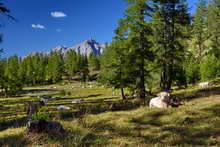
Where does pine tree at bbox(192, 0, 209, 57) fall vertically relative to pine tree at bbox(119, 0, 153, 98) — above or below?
above

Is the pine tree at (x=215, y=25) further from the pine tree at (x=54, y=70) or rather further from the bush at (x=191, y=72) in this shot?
the pine tree at (x=54, y=70)

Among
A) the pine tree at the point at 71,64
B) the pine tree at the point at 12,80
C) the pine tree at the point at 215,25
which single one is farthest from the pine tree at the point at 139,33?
the pine tree at the point at 71,64

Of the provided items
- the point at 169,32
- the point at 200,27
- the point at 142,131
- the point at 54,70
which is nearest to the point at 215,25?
the point at 200,27

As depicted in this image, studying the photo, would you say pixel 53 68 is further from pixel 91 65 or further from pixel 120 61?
pixel 120 61

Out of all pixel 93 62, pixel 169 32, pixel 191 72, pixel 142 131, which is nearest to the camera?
pixel 142 131

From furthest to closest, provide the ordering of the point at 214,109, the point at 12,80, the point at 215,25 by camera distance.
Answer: the point at 215,25 → the point at 12,80 → the point at 214,109

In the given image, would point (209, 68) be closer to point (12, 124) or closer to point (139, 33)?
point (139, 33)

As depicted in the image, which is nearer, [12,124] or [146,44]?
[12,124]

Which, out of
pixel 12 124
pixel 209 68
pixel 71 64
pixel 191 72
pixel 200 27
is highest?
pixel 200 27

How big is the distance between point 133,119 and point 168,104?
3.03 meters

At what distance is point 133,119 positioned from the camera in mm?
9844

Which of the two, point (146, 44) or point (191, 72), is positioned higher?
point (146, 44)

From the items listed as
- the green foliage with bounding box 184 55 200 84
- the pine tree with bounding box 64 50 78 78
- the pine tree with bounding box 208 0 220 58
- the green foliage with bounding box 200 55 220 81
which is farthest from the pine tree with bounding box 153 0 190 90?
the pine tree with bounding box 64 50 78 78

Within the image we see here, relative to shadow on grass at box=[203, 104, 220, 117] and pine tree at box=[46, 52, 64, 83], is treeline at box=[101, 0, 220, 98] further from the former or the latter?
pine tree at box=[46, 52, 64, 83]
